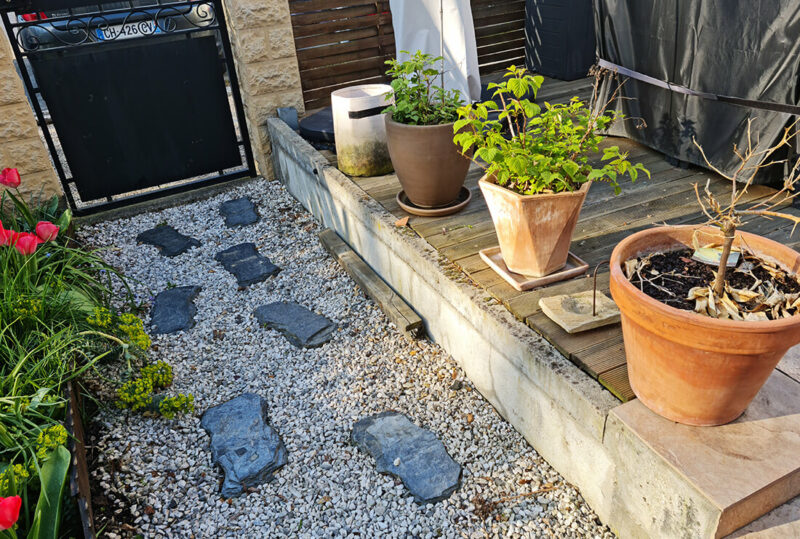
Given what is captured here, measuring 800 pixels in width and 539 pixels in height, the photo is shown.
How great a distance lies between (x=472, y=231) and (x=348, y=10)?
10.4 ft

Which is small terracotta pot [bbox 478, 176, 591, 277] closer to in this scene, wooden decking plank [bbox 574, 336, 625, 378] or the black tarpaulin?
wooden decking plank [bbox 574, 336, 625, 378]

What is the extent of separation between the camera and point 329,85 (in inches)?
225

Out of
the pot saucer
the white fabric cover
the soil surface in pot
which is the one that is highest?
the white fabric cover

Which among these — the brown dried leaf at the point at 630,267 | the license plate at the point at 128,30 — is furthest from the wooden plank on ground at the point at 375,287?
the license plate at the point at 128,30

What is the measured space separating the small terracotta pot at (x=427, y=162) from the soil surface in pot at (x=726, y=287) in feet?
5.18

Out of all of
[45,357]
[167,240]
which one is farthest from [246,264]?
[45,357]

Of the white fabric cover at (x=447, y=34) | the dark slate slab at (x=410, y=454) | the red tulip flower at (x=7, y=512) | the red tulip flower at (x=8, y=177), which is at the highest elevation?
the white fabric cover at (x=447, y=34)

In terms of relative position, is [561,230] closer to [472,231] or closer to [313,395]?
[472,231]

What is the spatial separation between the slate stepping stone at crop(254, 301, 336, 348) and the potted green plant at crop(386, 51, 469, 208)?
97cm

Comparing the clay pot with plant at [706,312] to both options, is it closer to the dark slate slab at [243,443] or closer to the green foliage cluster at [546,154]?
the green foliage cluster at [546,154]

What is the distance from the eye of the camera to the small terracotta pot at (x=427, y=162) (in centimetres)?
334

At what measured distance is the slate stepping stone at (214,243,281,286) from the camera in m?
4.23

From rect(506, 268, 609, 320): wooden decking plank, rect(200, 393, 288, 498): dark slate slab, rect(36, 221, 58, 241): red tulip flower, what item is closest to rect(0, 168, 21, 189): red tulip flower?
rect(36, 221, 58, 241): red tulip flower

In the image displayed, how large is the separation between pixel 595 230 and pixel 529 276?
712 mm
